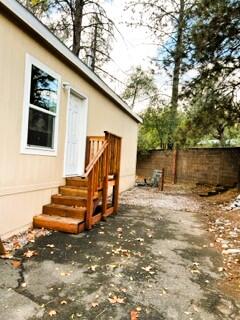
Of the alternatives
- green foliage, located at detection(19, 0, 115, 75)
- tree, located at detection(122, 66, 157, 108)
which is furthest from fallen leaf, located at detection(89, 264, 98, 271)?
tree, located at detection(122, 66, 157, 108)

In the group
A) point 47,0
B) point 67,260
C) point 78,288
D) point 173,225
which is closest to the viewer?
point 78,288

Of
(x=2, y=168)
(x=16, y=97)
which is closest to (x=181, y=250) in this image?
(x=2, y=168)

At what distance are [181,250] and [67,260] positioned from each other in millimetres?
1732

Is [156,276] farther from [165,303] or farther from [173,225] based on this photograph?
[173,225]

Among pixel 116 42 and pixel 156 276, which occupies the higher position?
pixel 116 42

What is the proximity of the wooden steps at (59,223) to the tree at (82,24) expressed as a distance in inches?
331

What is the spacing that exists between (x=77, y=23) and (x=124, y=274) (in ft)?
37.7

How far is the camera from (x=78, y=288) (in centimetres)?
297

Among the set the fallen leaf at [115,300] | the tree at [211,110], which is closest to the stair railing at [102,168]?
the fallen leaf at [115,300]

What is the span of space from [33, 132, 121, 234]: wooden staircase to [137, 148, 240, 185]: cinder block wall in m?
7.08

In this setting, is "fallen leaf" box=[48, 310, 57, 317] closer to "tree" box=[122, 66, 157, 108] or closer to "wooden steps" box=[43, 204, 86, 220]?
"wooden steps" box=[43, 204, 86, 220]

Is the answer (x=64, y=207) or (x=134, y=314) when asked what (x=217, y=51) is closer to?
(x=64, y=207)

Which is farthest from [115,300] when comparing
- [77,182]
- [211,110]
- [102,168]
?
[211,110]

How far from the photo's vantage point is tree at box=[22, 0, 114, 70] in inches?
438
